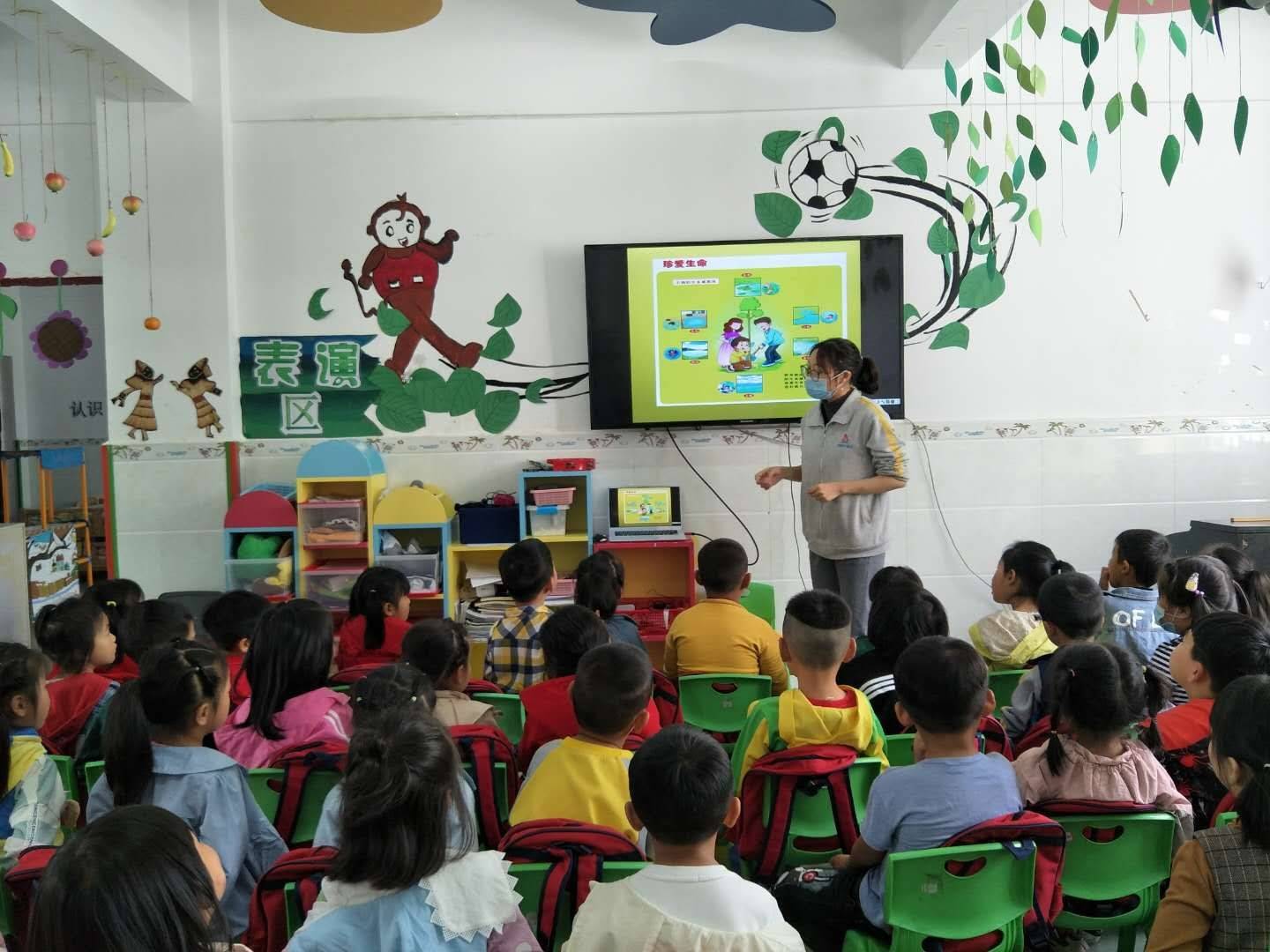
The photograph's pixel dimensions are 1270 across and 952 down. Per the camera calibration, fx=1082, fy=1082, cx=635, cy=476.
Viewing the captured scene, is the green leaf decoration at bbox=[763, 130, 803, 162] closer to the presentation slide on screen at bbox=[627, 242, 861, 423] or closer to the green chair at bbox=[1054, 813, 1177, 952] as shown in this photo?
the presentation slide on screen at bbox=[627, 242, 861, 423]

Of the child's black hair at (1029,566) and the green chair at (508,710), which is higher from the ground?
the child's black hair at (1029,566)

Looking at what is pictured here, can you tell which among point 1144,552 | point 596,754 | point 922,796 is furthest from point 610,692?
point 1144,552

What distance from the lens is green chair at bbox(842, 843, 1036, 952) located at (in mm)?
1746

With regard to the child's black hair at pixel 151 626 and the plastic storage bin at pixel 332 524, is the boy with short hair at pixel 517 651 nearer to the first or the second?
the child's black hair at pixel 151 626

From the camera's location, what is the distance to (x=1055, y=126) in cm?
527

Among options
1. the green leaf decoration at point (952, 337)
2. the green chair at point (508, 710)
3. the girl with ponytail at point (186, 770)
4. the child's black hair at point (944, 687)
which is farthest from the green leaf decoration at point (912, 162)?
the girl with ponytail at point (186, 770)

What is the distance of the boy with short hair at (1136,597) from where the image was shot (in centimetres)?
303

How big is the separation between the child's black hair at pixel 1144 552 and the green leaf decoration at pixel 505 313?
9.80 ft

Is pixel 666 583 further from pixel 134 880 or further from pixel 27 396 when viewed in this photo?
pixel 134 880

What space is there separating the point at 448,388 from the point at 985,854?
394cm

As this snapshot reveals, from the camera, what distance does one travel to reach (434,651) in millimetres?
2559

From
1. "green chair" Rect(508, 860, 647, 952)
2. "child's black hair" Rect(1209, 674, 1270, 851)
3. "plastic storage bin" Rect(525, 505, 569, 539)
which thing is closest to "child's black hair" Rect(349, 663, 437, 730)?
"green chair" Rect(508, 860, 647, 952)

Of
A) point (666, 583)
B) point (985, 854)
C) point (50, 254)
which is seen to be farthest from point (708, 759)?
point (50, 254)

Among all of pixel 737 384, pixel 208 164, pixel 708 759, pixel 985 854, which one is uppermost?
pixel 208 164
